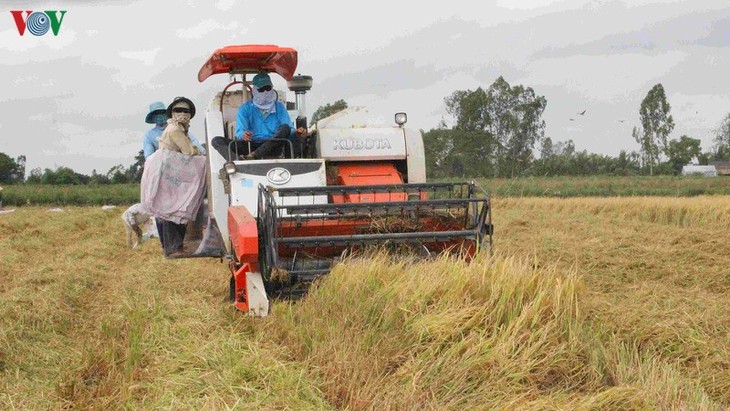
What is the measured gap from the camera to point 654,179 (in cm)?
4250

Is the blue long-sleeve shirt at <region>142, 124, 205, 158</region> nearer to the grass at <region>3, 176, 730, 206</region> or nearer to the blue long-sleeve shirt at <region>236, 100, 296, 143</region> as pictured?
the blue long-sleeve shirt at <region>236, 100, 296, 143</region>

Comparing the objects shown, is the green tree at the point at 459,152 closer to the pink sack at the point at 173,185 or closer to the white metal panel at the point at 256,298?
the pink sack at the point at 173,185

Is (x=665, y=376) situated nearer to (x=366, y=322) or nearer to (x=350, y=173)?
(x=366, y=322)

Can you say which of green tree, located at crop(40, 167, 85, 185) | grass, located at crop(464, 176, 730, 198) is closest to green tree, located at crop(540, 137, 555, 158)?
grass, located at crop(464, 176, 730, 198)

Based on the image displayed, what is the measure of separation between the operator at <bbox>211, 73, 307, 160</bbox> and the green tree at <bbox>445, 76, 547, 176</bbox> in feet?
131

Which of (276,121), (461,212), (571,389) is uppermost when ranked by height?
(276,121)

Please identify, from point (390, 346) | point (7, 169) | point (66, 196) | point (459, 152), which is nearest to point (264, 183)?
point (390, 346)

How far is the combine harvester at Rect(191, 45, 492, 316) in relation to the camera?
687cm

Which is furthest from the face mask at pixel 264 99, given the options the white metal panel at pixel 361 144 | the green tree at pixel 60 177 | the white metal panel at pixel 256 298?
the green tree at pixel 60 177

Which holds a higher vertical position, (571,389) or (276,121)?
(276,121)

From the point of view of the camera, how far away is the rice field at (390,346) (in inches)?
172

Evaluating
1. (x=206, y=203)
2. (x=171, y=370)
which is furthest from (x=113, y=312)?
(x=171, y=370)

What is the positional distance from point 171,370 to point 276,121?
4.33 metres

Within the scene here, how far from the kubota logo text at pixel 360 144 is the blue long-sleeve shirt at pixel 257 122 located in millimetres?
494
